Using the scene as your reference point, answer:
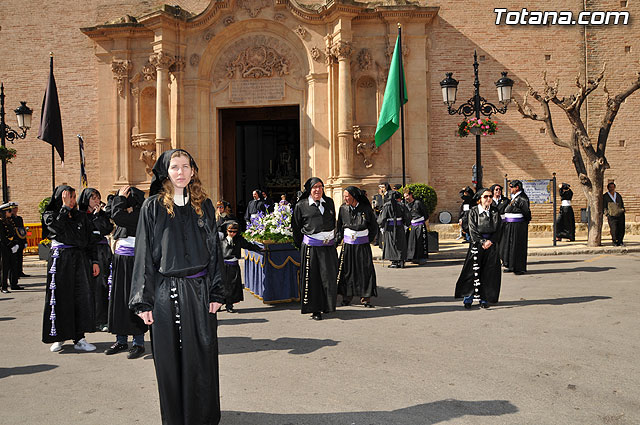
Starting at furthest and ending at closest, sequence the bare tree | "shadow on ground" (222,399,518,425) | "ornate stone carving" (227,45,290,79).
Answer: "ornate stone carving" (227,45,290,79), the bare tree, "shadow on ground" (222,399,518,425)

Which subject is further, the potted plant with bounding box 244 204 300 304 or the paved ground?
the potted plant with bounding box 244 204 300 304

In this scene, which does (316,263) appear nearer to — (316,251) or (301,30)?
(316,251)

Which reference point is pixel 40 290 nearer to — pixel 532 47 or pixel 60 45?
pixel 60 45

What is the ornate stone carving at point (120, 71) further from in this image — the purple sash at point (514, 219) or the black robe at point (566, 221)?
the black robe at point (566, 221)

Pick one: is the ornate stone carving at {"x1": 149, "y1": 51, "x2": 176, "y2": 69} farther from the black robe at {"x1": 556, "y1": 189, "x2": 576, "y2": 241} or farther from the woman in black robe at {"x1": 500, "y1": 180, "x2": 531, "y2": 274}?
the black robe at {"x1": 556, "y1": 189, "x2": 576, "y2": 241}

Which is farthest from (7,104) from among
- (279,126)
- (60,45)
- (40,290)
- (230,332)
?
(230,332)

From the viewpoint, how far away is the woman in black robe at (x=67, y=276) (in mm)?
7027

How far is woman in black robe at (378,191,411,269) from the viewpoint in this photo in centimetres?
1437

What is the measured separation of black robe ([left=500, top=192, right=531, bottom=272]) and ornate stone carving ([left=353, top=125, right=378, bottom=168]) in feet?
27.0

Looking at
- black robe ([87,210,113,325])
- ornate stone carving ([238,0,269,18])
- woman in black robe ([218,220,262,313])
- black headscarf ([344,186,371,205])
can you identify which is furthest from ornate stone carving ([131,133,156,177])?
black robe ([87,210,113,325])

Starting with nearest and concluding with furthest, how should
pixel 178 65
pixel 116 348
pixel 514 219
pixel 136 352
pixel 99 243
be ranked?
pixel 136 352 < pixel 116 348 < pixel 99 243 < pixel 514 219 < pixel 178 65

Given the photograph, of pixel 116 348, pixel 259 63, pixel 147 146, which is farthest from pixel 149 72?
pixel 116 348

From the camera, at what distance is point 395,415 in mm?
4695

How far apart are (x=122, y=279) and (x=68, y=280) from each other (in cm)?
71
